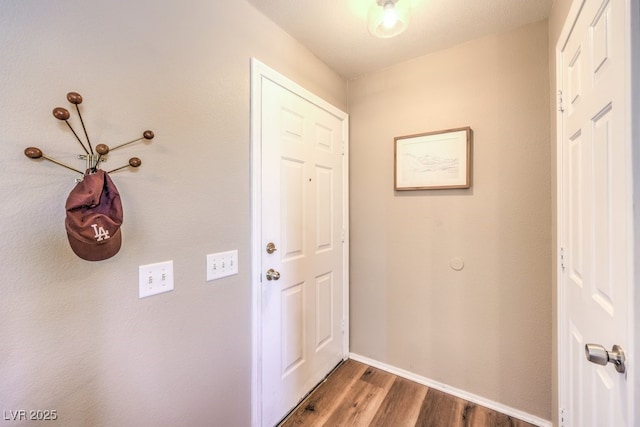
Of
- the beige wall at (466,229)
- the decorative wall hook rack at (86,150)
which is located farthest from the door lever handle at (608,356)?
the decorative wall hook rack at (86,150)

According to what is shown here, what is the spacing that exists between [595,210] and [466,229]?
36.1 inches

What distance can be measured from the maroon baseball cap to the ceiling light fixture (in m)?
1.37

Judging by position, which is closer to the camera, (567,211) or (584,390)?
(584,390)

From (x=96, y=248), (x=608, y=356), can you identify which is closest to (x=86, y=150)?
(x=96, y=248)

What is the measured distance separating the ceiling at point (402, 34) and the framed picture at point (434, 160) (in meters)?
0.57

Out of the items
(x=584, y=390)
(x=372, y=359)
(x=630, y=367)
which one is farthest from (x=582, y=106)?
(x=372, y=359)

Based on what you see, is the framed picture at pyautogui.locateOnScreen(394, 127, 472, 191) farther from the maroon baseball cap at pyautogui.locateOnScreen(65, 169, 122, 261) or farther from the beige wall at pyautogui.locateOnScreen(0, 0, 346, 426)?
the maroon baseball cap at pyautogui.locateOnScreen(65, 169, 122, 261)

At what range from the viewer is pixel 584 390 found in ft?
3.23

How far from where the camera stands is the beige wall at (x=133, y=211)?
75 centimetres

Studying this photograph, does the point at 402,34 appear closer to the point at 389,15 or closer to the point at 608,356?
the point at 389,15

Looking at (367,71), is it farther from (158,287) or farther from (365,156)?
(158,287)

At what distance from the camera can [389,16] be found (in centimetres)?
129

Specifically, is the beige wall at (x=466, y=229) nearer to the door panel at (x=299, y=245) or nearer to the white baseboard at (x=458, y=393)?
the white baseboard at (x=458, y=393)

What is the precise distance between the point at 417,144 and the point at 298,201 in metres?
0.95
